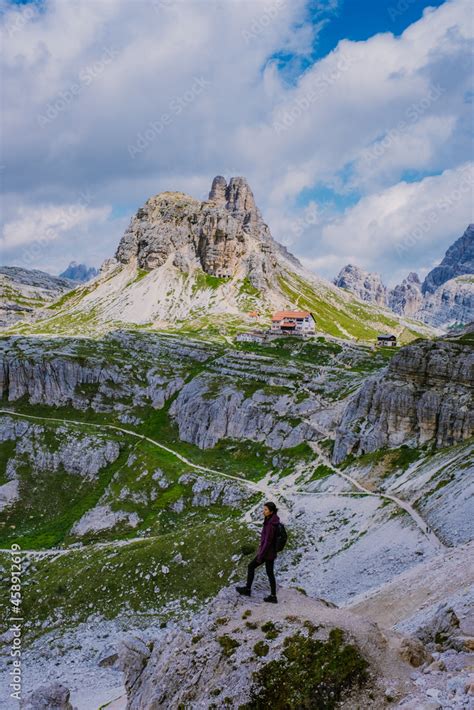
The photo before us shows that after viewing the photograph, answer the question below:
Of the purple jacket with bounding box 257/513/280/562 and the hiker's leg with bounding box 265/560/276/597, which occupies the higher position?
the purple jacket with bounding box 257/513/280/562

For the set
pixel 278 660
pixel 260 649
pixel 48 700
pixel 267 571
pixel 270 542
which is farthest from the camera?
pixel 48 700

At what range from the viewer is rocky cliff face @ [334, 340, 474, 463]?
7094 cm

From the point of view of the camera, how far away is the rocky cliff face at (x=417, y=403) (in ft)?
233

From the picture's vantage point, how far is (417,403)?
3004 inches

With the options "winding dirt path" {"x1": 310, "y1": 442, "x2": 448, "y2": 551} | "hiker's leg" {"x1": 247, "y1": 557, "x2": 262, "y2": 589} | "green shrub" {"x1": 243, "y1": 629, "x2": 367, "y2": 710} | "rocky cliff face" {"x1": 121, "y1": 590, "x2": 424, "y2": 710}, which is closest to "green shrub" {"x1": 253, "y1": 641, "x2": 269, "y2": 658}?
"rocky cliff face" {"x1": 121, "y1": 590, "x2": 424, "y2": 710}

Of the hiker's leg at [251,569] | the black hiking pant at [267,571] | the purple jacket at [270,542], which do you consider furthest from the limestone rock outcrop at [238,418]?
the purple jacket at [270,542]

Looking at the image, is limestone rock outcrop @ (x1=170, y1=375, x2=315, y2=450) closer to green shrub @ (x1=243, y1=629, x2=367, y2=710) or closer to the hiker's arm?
the hiker's arm

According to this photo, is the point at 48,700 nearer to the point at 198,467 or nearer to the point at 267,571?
the point at 267,571

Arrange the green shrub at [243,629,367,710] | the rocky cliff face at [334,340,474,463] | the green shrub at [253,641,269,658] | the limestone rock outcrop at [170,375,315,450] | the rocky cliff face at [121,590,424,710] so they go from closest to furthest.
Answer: the green shrub at [243,629,367,710]
the rocky cliff face at [121,590,424,710]
the green shrub at [253,641,269,658]
the rocky cliff face at [334,340,474,463]
the limestone rock outcrop at [170,375,315,450]

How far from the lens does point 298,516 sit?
222 feet
